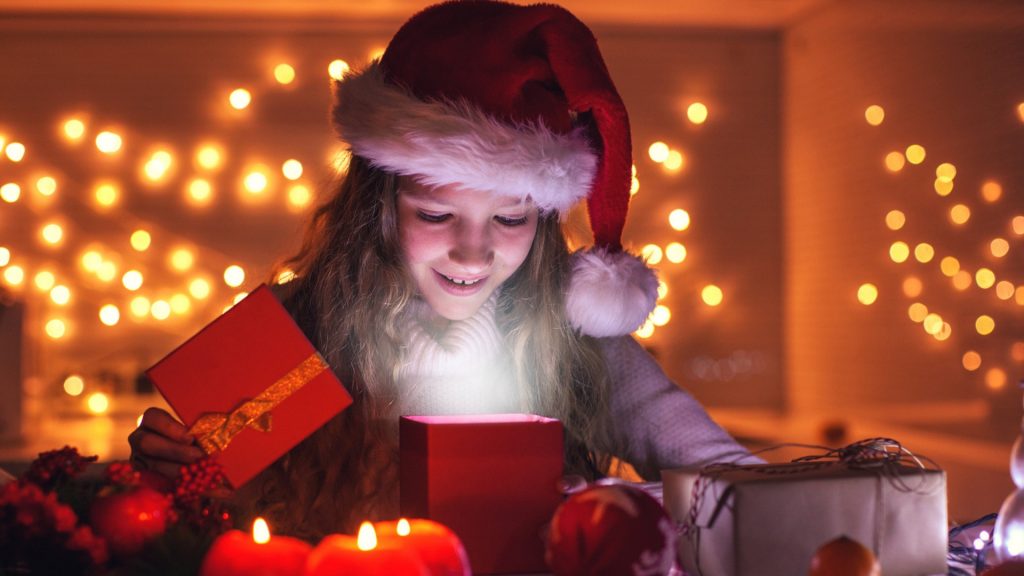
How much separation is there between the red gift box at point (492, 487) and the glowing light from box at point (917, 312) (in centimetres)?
239

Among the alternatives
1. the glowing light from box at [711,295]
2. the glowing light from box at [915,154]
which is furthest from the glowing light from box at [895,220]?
the glowing light from box at [711,295]

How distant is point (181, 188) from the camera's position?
3.73 m

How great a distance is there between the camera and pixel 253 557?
714 millimetres

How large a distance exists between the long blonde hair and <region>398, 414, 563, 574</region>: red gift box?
0.40m

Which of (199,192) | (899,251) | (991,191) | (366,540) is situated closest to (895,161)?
(899,251)

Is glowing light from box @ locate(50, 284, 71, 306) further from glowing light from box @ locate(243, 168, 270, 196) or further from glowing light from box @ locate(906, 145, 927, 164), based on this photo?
glowing light from box @ locate(906, 145, 927, 164)

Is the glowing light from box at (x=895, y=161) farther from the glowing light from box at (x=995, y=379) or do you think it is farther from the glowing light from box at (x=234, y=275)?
the glowing light from box at (x=234, y=275)

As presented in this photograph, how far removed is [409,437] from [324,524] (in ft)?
1.18

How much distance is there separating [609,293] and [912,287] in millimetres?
2003

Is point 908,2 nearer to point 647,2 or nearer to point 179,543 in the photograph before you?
point 647,2

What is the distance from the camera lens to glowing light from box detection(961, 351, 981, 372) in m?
2.69

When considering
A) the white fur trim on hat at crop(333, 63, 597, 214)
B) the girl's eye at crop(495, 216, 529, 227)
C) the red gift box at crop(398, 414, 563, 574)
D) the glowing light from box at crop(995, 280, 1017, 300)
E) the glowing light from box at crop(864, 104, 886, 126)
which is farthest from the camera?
the glowing light from box at crop(864, 104, 886, 126)

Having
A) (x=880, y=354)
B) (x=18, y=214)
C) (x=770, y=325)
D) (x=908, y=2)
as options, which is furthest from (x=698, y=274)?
(x=18, y=214)

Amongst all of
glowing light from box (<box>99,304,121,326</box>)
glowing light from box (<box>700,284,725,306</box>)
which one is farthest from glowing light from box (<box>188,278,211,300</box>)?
glowing light from box (<box>700,284,725,306</box>)
